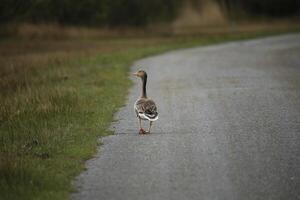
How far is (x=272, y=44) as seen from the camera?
127 feet

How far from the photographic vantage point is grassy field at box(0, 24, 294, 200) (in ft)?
34.8

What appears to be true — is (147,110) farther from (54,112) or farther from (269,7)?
(269,7)

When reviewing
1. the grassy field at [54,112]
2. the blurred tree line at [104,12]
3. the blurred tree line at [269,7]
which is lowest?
the blurred tree line at [269,7]

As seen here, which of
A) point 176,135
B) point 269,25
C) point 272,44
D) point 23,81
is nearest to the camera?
point 176,135

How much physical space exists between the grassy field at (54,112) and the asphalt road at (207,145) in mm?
386

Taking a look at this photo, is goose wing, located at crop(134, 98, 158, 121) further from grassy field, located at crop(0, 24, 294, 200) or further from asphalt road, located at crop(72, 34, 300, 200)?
grassy field, located at crop(0, 24, 294, 200)

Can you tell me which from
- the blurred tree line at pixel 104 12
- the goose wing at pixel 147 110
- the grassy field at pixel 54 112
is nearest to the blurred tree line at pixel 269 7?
the blurred tree line at pixel 104 12

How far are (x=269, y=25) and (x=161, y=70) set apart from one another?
34740 mm

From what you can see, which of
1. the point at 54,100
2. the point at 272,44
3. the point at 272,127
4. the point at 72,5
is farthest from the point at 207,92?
the point at 72,5

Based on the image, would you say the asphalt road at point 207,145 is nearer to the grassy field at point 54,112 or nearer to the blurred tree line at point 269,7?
the grassy field at point 54,112

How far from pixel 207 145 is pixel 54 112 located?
4727 millimetres

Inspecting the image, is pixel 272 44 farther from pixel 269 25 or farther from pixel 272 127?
pixel 272 127

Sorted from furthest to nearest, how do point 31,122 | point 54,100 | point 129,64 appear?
point 129,64 → point 54,100 → point 31,122

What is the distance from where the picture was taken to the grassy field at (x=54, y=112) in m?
10.6
